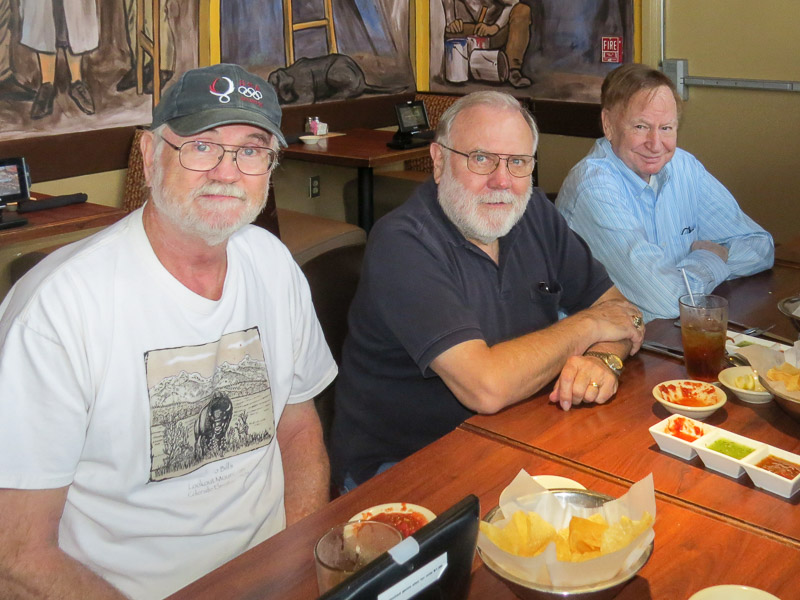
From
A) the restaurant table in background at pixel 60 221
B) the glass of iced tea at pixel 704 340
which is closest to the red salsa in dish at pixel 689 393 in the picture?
the glass of iced tea at pixel 704 340

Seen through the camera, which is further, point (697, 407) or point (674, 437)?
point (697, 407)

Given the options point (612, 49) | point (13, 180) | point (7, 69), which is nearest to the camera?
point (13, 180)

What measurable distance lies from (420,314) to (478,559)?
696 millimetres

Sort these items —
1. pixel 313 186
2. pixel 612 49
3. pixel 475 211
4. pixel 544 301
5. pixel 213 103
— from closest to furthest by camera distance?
pixel 213 103 → pixel 475 211 → pixel 544 301 → pixel 612 49 → pixel 313 186

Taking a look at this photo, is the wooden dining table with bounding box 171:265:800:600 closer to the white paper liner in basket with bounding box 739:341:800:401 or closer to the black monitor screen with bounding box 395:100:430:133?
the white paper liner in basket with bounding box 739:341:800:401

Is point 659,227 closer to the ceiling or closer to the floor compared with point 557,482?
closer to the ceiling

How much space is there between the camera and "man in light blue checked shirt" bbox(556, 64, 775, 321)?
235cm

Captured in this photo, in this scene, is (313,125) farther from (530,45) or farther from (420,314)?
(420,314)

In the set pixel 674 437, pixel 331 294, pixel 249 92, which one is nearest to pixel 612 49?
pixel 331 294

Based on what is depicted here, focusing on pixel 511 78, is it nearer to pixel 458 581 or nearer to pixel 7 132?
pixel 7 132

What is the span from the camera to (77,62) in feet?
13.0

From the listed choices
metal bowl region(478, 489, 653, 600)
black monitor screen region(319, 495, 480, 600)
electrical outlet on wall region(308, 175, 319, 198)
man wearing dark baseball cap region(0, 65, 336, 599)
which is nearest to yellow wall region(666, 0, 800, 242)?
electrical outlet on wall region(308, 175, 319, 198)

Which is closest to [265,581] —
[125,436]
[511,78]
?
[125,436]

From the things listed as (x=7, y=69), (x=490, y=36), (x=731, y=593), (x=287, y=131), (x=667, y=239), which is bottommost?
(x=731, y=593)
